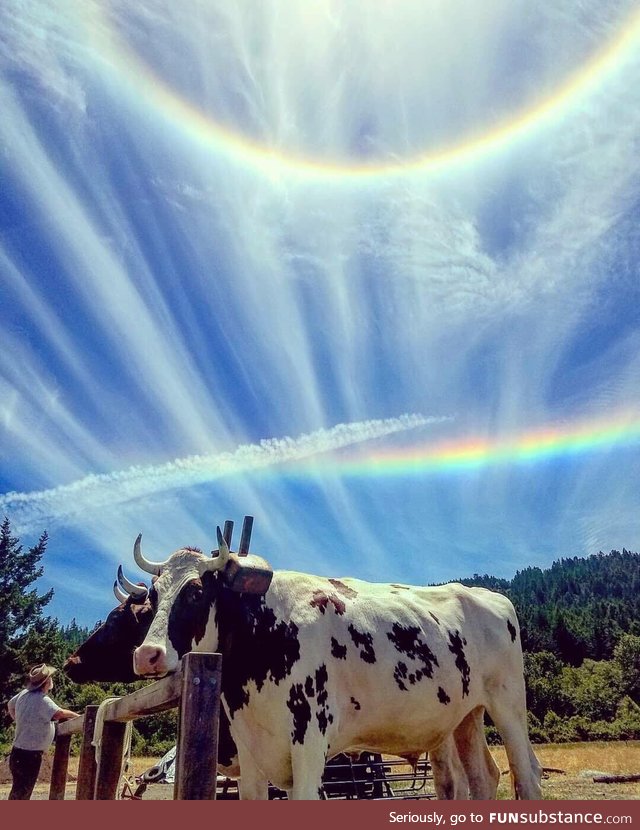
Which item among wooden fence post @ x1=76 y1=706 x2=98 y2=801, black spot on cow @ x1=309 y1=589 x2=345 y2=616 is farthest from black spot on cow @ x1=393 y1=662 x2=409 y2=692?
wooden fence post @ x1=76 y1=706 x2=98 y2=801

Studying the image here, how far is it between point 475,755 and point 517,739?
3.14 feet

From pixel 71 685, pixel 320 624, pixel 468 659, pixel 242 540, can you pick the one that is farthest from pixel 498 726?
pixel 71 685

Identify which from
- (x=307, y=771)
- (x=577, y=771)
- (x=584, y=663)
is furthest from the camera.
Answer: (x=584, y=663)

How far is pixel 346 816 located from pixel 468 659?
13.7 ft

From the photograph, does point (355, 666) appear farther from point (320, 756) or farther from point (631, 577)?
point (631, 577)

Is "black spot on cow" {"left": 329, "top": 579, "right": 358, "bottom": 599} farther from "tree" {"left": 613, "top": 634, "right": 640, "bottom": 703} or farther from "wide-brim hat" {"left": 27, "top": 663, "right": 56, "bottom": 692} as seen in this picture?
"tree" {"left": 613, "top": 634, "right": 640, "bottom": 703}

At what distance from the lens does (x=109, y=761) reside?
606cm

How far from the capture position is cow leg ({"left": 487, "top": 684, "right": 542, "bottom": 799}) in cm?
791

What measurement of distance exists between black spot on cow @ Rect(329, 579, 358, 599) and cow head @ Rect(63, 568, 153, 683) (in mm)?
2455

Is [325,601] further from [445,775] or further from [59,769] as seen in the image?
[59,769]

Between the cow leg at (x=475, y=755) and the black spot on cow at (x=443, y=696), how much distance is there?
1.62 m

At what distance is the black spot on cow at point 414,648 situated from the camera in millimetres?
7324

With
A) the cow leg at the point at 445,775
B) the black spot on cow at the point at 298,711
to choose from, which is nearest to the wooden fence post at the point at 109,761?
the black spot on cow at the point at 298,711

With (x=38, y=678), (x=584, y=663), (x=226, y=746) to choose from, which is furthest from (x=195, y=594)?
(x=584, y=663)
